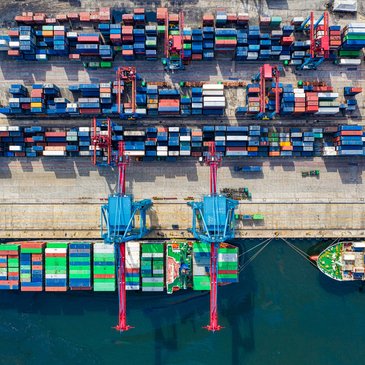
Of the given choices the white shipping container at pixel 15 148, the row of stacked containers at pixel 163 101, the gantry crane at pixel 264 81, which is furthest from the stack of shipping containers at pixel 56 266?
the gantry crane at pixel 264 81

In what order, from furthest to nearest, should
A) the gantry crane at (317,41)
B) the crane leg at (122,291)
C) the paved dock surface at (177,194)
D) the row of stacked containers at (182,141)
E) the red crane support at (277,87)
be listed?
1. the paved dock surface at (177,194)
2. the row of stacked containers at (182,141)
3. the red crane support at (277,87)
4. the gantry crane at (317,41)
5. the crane leg at (122,291)

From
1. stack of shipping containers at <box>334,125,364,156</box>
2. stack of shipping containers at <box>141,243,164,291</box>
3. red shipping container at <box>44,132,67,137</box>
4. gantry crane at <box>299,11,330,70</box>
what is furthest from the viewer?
red shipping container at <box>44,132,67,137</box>

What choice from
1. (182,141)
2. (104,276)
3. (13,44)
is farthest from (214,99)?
(104,276)

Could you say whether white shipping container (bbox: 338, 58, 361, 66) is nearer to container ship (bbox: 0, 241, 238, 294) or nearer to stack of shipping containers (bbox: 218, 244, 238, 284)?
stack of shipping containers (bbox: 218, 244, 238, 284)

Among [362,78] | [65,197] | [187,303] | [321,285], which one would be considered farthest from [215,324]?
[362,78]

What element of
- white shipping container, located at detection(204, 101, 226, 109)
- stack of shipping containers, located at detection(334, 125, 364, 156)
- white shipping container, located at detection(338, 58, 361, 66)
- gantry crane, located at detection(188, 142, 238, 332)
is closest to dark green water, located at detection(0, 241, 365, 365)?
gantry crane, located at detection(188, 142, 238, 332)

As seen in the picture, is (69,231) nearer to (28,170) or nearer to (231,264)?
(28,170)

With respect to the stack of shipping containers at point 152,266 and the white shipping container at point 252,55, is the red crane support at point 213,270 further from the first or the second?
the white shipping container at point 252,55

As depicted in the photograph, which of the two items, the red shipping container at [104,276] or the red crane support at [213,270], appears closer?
the red crane support at [213,270]
